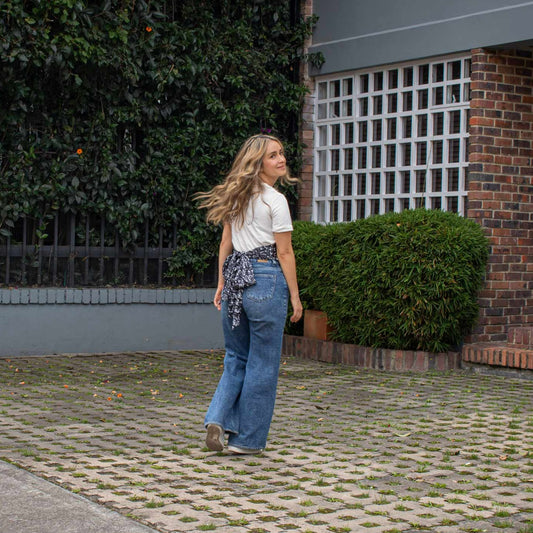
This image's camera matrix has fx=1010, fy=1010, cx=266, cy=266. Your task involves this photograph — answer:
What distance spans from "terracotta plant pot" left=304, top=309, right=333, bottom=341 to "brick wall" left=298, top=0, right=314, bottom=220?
5.52 feet

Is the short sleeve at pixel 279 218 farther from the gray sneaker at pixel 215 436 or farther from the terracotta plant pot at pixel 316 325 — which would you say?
the terracotta plant pot at pixel 316 325

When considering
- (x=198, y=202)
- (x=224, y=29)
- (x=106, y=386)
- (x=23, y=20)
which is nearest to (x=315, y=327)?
(x=198, y=202)

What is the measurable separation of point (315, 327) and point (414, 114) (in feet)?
7.93

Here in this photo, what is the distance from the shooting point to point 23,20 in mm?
9453

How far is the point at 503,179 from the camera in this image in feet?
31.7

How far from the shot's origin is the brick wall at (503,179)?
31.3 ft

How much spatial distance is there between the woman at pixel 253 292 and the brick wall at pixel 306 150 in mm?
5913

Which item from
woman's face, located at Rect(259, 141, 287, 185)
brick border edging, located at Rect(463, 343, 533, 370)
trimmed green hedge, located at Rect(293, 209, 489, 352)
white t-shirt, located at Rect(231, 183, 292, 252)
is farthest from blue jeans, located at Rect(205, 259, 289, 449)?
brick border edging, located at Rect(463, 343, 533, 370)

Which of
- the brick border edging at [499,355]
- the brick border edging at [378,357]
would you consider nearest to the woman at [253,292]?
the brick border edging at [378,357]

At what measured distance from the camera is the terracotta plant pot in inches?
400

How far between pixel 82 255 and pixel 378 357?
10.7 feet

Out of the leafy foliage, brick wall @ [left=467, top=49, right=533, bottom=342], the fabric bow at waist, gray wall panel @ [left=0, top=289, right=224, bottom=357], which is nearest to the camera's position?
the fabric bow at waist

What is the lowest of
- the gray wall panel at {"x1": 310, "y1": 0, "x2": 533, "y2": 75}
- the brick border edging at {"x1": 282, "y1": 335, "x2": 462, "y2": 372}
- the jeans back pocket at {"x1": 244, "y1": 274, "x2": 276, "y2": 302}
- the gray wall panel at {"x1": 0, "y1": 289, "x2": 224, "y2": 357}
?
the brick border edging at {"x1": 282, "y1": 335, "x2": 462, "y2": 372}

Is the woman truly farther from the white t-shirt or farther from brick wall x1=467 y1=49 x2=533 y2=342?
brick wall x1=467 y1=49 x2=533 y2=342
